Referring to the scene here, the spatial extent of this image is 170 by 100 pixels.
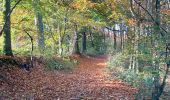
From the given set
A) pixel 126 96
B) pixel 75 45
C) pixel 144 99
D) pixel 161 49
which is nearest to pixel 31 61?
pixel 126 96

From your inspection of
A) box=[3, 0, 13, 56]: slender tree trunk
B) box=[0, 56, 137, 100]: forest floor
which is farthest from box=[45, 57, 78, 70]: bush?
box=[3, 0, 13, 56]: slender tree trunk

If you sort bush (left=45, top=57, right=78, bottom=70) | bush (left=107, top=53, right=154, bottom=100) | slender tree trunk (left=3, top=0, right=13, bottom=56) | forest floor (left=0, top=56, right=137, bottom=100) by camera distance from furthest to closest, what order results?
bush (left=45, top=57, right=78, bottom=70), slender tree trunk (left=3, top=0, right=13, bottom=56), bush (left=107, top=53, right=154, bottom=100), forest floor (left=0, top=56, right=137, bottom=100)

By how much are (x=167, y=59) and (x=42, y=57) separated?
10912mm

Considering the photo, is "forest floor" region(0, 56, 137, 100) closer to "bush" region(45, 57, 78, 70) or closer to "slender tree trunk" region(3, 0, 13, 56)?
"slender tree trunk" region(3, 0, 13, 56)

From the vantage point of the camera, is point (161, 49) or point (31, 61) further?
point (31, 61)

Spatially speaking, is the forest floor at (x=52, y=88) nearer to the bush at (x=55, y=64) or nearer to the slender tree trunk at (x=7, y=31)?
the slender tree trunk at (x=7, y=31)

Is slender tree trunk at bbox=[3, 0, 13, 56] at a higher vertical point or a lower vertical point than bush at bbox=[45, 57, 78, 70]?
higher

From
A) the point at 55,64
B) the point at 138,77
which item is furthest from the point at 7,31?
the point at 138,77

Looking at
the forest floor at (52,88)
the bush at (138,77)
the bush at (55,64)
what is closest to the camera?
the forest floor at (52,88)

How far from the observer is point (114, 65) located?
22.1 meters

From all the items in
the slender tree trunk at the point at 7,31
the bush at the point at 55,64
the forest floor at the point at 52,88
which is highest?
the slender tree trunk at the point at 7,31

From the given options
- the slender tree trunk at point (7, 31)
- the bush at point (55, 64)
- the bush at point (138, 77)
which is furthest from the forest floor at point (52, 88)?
the bush at point (55, 64)

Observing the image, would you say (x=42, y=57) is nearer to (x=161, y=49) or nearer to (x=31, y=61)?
(x=31, y=61)

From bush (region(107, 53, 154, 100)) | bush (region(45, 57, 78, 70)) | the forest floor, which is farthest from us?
bush (region(45, 57, 78, 70))
